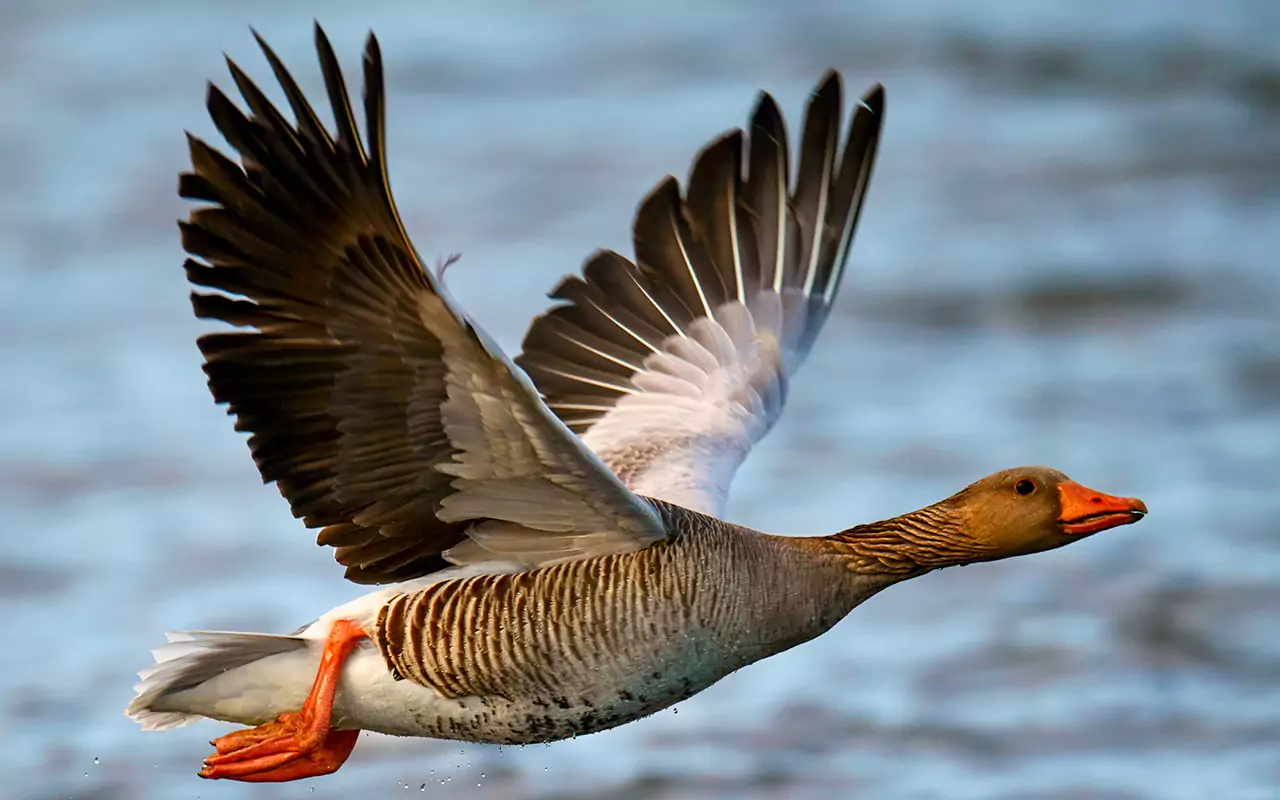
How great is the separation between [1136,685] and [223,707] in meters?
6.24

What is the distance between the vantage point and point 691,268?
10305 mm

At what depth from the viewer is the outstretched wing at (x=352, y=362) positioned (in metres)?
7.23

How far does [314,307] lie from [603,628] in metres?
1.73

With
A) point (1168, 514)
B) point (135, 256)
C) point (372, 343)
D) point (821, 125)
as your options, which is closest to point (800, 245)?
point (821, 125)

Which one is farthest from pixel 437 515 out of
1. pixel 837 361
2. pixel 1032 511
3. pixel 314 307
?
pixel 837 361

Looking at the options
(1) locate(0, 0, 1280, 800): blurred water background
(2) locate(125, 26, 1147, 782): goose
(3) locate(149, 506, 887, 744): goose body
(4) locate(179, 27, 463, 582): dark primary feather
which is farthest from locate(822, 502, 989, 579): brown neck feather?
(1) locate(0, 0, 1280, 800): blurred water background

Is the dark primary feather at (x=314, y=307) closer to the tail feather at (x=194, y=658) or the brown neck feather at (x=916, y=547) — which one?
the tail feather at (x=194, y=658)

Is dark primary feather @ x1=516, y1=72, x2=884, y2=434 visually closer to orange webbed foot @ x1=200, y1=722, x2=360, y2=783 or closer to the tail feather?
the tail feather

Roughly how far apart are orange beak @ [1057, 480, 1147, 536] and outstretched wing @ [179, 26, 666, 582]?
5.29ft

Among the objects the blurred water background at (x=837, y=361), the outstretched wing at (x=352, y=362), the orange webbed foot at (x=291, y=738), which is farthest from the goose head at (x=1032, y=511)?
the blurred water background at (x=837, y=361)

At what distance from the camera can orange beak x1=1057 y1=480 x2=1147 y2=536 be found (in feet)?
26.5

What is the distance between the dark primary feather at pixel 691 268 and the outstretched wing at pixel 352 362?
216 cm

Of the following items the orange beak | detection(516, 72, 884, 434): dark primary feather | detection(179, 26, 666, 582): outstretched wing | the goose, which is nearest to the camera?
detection(179, 26, 666, 582): outstretched wing

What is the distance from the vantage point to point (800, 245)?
34.1 ft
